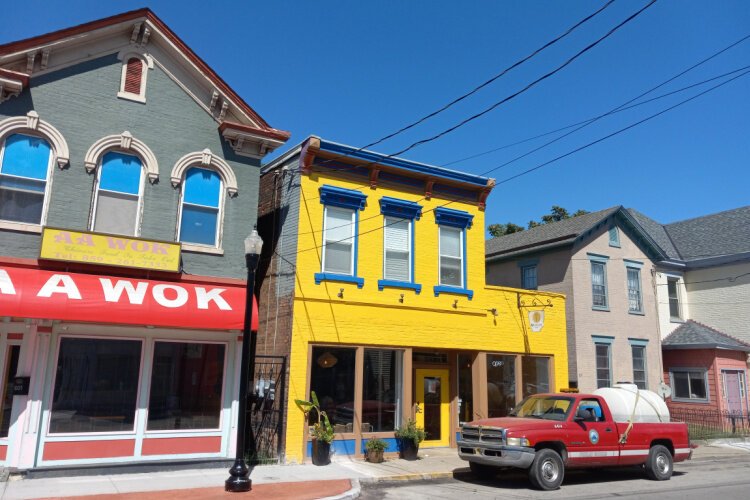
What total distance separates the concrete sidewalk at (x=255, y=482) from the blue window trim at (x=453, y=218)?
6833mm

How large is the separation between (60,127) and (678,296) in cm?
2554

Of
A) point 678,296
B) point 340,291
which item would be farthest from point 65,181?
point 678,296

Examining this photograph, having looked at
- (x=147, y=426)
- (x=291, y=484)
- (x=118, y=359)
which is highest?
(x=118, y=359)

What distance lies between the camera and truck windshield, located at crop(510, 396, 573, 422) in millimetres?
13419

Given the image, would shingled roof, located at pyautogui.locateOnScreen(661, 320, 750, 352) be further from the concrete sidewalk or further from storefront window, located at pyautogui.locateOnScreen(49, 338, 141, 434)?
storefront window, located at pyautogui.locateOnScreen(49, 338, 141, 434)

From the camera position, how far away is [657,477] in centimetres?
1397

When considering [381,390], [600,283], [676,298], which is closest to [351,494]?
[381,390]

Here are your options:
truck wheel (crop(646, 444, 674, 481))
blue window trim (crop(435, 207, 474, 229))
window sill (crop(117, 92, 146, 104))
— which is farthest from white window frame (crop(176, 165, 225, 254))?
truck wheel (crop(646, 444, 674, 481))

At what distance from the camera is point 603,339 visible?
73.9ft

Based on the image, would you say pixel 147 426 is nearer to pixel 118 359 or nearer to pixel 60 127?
pixel 118 359

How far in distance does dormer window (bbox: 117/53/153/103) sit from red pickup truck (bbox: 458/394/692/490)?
10.6 meters

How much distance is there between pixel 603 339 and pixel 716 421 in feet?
20.8

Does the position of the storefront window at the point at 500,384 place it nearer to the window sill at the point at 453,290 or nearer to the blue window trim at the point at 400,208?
the window sill at the point at 453,290

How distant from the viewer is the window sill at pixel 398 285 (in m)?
16.5
